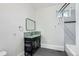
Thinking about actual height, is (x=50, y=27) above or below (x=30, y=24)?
below

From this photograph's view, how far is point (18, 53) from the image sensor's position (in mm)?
2709

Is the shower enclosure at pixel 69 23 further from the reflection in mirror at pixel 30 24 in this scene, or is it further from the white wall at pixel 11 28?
the white wall at pixel 11 28

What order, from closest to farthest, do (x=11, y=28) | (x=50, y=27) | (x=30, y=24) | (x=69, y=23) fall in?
(x=11, y=28)
(x=30, y=24)
(x=69, y=23)
(x=50, y=27)

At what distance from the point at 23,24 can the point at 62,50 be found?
2.23 meters

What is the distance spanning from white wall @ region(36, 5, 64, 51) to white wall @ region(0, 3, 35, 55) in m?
1.41

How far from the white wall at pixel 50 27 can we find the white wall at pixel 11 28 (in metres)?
1.41

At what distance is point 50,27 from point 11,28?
2195mm

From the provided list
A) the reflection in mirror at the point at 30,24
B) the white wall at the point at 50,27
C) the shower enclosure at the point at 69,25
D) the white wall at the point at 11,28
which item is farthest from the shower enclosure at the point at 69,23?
the white wall at the point at 11,28

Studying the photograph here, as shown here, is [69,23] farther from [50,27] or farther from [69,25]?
[50,27]

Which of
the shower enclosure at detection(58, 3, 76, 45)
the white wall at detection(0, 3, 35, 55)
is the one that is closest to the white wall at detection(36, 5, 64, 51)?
the shower enclosure at detection(58, 3, 76, 45)

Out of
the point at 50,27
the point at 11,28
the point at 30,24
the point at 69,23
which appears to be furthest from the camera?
the point at 50,27

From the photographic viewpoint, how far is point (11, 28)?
247 cm

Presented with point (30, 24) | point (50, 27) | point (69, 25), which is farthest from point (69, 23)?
point (30, 24)

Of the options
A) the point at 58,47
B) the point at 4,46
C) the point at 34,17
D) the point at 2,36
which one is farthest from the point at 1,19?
the point at 58,47
